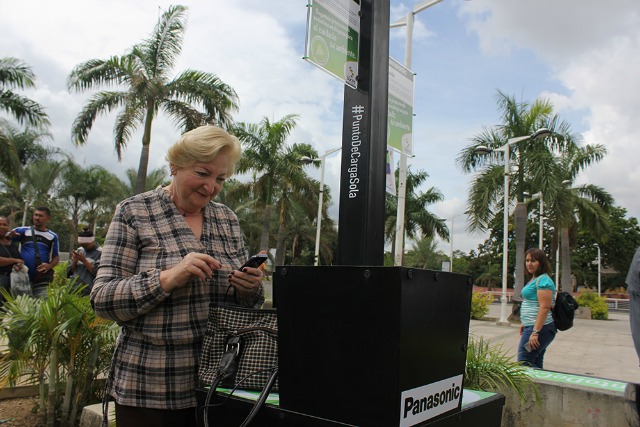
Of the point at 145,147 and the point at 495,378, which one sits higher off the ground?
the point at 145,147

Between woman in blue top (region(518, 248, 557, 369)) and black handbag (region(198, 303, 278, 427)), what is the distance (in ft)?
14.8

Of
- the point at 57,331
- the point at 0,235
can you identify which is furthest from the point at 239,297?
the point at 0,235

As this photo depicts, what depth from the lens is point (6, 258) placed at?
587 cm

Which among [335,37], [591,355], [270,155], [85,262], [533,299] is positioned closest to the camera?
[335,37]

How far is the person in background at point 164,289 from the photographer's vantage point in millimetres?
1583

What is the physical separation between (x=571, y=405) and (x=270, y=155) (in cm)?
2165

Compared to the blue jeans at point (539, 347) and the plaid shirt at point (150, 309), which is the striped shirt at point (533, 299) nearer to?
the blue jeans at point (539, 347)

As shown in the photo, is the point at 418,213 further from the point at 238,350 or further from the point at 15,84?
the point at 238,350

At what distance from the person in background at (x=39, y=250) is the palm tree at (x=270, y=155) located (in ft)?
56.6

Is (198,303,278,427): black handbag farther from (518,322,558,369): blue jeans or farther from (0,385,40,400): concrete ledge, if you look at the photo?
(518,322,558,369): blue jeans

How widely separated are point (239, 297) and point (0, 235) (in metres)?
5.58

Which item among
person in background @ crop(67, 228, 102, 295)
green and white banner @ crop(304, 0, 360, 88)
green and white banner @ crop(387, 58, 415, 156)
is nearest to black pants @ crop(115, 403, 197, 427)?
green and white banner @ crop(304, 0, 360, 88)

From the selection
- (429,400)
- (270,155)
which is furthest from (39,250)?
(270,155)

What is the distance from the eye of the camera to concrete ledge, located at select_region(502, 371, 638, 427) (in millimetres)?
3565
